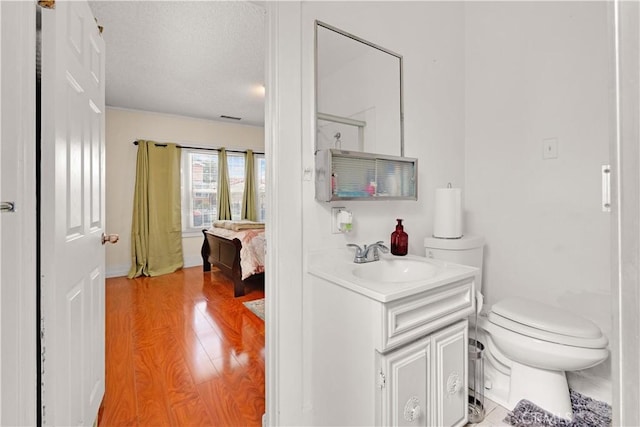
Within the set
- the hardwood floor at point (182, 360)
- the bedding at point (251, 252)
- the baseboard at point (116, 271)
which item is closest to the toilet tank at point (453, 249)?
the hardwood floor at point (182, 360)

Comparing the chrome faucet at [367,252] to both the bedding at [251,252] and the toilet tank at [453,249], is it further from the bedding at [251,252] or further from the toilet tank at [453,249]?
the bedding at [251,252]

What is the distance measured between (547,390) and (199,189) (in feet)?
15.9

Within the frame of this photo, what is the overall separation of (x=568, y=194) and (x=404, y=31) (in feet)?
4.45

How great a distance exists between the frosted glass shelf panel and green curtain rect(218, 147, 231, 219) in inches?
154

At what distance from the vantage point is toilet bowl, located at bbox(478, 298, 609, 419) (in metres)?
1.33

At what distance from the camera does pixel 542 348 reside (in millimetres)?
1379

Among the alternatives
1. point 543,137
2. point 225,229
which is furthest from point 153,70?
point 543,137

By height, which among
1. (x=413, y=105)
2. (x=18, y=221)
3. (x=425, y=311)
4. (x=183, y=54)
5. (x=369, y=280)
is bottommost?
(x=425, y=311)

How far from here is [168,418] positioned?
1.54m

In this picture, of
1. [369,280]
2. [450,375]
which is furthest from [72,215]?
[450,375]

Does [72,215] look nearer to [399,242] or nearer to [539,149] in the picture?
[399,242]

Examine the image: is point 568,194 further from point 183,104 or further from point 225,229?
point 183,104

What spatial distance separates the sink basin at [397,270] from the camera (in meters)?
1.48

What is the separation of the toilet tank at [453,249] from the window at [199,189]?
4051 mm
